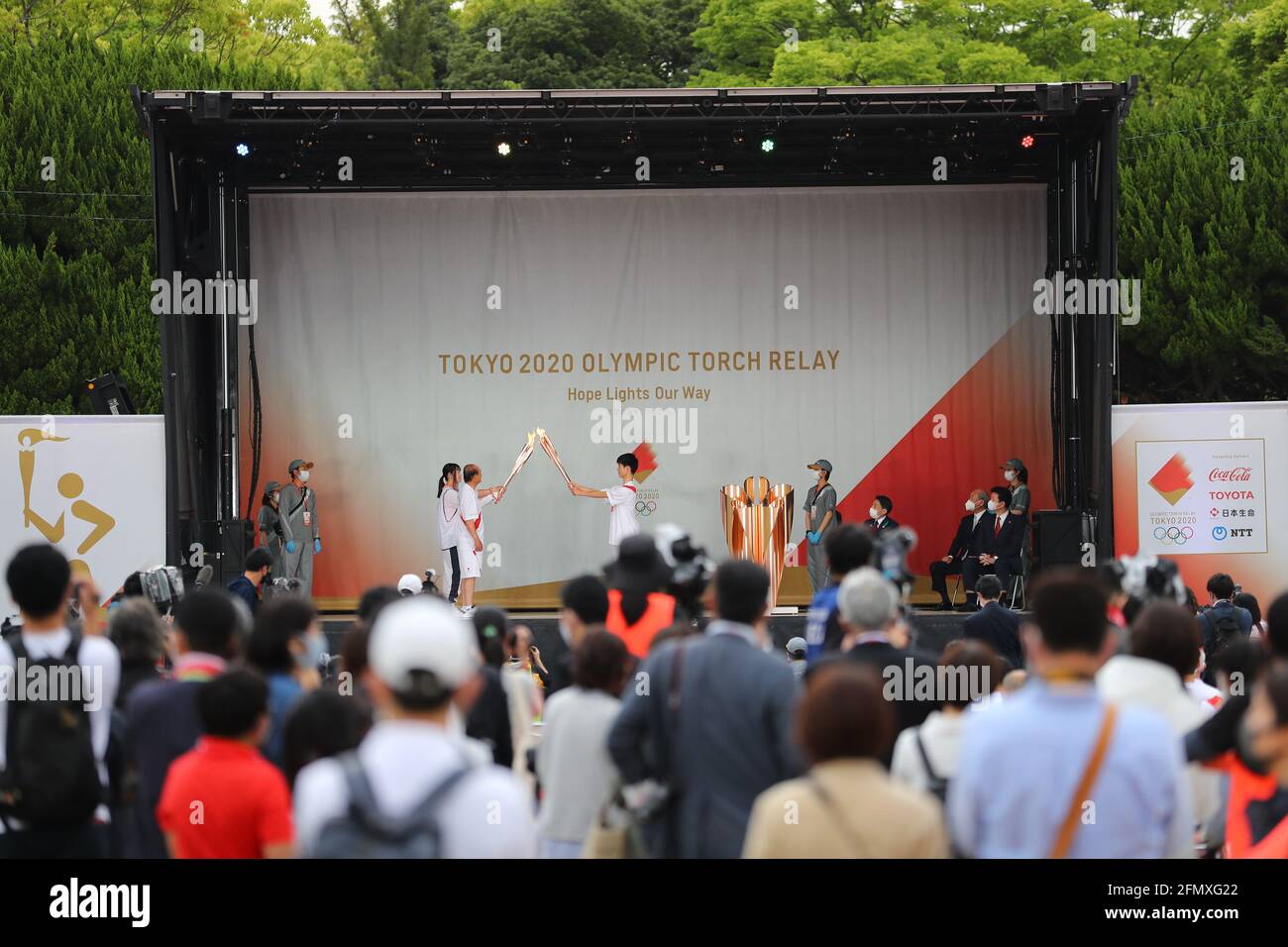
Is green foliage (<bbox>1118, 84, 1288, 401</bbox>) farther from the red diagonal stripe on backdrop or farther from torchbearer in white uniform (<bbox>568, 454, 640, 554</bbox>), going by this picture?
torchbearer in white uniform (<bbox>568, 454, 640, 554</bbox>)

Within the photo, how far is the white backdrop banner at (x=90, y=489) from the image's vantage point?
13172 millimetres

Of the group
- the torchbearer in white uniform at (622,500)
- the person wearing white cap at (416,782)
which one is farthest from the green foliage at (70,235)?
the person wearing white cap at (416,782)

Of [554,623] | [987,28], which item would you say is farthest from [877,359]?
[987,28]

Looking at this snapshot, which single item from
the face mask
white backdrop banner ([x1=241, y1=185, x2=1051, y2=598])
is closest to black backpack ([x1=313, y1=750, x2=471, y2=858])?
the face mask

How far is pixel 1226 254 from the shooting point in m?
20.9

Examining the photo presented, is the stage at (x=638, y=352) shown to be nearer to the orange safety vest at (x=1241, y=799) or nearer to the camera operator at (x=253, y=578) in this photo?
the camera operator at (x=253, y=578)

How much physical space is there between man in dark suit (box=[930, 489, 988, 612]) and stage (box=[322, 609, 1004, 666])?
0.98 metres

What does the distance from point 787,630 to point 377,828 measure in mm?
10908

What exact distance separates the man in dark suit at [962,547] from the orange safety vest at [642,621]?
30.8ft

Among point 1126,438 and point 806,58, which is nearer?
point 1126,438

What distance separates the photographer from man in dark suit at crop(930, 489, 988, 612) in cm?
1463

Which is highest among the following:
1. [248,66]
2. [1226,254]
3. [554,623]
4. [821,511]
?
[248,66]

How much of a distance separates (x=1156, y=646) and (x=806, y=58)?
21.6 m
